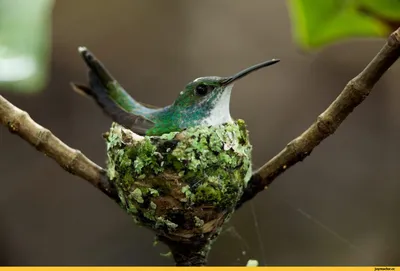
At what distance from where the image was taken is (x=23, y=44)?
4.84ft

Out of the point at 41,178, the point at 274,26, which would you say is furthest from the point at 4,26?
the point at 274,26

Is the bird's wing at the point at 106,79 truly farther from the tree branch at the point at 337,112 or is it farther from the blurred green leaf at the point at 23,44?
the tree branch at the point at 337,112

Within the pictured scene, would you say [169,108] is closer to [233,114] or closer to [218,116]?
[218,116]

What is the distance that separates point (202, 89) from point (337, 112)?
21.0 inches

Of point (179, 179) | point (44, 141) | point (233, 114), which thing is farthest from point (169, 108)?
point (233, 114)

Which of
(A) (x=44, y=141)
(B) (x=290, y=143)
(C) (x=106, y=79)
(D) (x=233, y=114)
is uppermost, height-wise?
(D) (x=233, y=114)

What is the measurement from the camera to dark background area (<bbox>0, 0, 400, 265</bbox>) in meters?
3.72

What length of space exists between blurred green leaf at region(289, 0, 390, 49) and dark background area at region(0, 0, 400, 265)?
77.1 inches

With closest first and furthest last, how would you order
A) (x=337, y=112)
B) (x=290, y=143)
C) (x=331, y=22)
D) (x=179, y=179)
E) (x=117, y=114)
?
(x=337, y=112) < (x=290, y=143) < (x=179, y=179) < (x=117, y=114) < (x=331, y=22)

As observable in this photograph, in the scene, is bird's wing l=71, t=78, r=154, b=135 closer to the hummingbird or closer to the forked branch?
the hummingbird

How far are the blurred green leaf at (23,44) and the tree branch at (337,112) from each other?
0.65 m

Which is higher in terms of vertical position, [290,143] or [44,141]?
[44,141]

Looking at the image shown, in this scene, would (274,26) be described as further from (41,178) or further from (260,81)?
(41,178)

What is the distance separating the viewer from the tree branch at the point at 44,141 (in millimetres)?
1274
